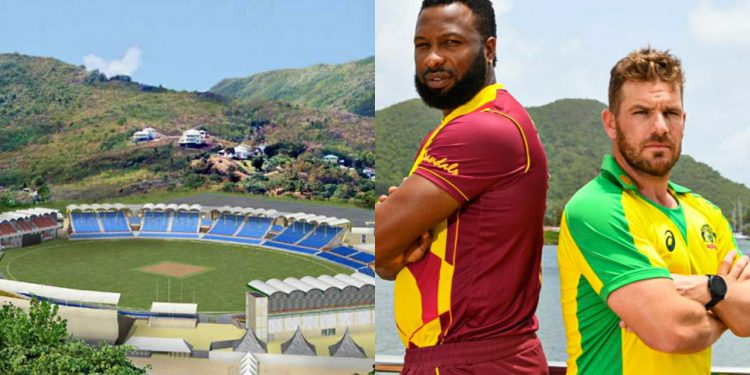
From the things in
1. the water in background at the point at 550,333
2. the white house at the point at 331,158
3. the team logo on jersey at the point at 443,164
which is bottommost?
the water in background at the point at 550,333

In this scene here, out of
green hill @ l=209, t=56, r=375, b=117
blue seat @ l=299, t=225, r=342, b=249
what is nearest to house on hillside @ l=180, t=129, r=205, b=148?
green hill @ l=209, t=56, r=375, b=117

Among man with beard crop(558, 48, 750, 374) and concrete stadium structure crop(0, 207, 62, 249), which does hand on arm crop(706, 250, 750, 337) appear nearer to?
man with beard crop(558, 48, 750, 374)

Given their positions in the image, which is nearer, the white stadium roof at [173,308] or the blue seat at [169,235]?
the white stadium roof at [173,308]

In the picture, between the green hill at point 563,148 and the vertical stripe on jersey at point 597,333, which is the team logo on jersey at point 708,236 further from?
the green hill at point 563,148

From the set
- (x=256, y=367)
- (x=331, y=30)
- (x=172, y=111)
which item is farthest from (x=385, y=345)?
(x=172, y=111)

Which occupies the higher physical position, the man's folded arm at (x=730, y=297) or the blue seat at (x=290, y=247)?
the man's folded arm at (x=730, y=297)

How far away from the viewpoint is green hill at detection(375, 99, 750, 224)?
16891mm

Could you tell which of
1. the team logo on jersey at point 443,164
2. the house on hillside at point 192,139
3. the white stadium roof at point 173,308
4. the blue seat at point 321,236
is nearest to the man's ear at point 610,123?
the team logo on jersey at point 443,164

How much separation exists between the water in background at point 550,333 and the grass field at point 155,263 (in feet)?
12.0

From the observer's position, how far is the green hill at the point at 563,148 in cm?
1689

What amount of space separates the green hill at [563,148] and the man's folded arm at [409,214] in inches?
593

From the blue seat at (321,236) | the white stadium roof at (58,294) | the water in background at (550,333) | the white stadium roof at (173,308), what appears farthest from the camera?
the blue seat at (321,236)

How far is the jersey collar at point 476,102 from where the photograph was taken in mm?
767

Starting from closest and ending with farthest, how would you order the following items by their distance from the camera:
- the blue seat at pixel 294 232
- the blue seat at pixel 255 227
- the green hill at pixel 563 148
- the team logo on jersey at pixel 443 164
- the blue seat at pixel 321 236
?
the team logo on jersey at pixel 443 164 < the green hill at pixel 563 148 < the blue seat at pixel 321 236 < the blue seat at pixel 294 232 < the blue seat at pixel 255 227
